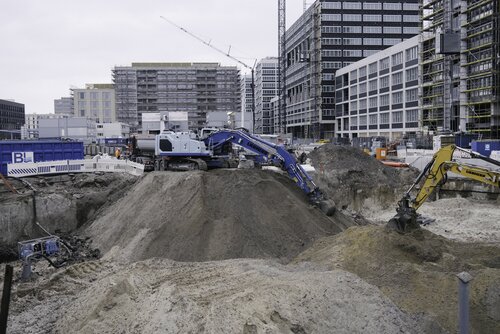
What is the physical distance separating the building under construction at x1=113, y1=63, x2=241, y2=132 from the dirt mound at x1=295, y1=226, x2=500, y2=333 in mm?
92387

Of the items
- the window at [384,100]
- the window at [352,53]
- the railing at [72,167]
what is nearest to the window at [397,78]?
the window at [384,100]

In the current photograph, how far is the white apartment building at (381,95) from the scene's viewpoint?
6512cm

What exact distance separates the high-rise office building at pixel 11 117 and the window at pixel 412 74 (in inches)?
2785

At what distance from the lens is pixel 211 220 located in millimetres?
15672

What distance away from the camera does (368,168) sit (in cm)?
3378

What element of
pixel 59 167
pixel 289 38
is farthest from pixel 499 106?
pixel 289 38

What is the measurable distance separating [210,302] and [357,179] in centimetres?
2359

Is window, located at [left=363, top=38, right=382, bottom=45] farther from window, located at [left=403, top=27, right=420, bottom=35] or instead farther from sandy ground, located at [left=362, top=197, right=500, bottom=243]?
sandy ground, located at [left=362, top=197, right=500, bottom=243]

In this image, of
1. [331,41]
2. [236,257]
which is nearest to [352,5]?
[331,41]

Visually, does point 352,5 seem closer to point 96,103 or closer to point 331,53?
point 331,53

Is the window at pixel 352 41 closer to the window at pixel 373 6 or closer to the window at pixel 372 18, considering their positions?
the window at pixel 372 18

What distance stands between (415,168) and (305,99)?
68.3m

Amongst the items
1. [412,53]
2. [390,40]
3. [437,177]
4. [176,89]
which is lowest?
[437,177]

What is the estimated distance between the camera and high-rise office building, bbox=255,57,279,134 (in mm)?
146625
